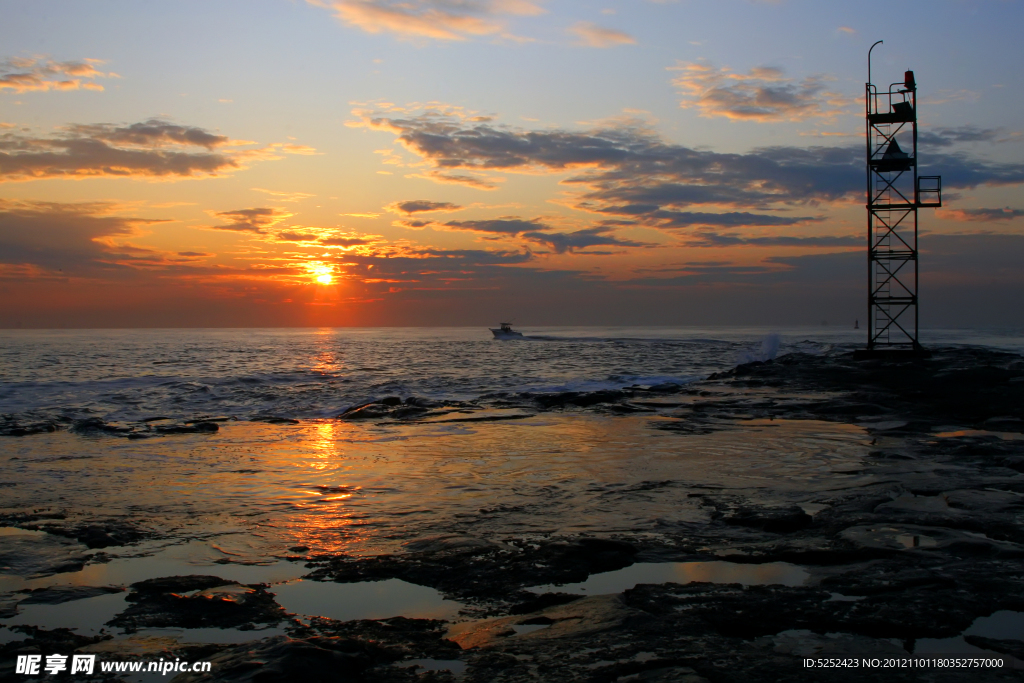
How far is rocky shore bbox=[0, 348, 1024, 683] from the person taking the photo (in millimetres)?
4070

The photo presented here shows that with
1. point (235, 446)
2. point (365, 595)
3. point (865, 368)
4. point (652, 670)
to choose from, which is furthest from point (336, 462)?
point (865, 368)

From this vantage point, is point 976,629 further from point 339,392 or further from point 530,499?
point 339,392

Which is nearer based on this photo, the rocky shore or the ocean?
the rocky shore

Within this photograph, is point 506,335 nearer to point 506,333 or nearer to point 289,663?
point 506,333

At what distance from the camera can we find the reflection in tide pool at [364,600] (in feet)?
16.5

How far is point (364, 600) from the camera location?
17.4 feet

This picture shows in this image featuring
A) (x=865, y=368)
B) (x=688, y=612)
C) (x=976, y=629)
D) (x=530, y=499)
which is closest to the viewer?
(x=976, y=629)

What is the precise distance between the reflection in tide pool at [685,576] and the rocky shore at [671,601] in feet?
0.35

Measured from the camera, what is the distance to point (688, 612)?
192 inches

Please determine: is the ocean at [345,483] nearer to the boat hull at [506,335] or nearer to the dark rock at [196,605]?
the dark rock at [196,605]

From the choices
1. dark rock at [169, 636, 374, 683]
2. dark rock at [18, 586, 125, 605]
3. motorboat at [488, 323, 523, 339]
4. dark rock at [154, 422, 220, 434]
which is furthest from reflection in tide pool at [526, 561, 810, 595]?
motorboat at [488, 323, 523, 339]

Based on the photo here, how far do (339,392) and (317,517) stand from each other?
19834 mm

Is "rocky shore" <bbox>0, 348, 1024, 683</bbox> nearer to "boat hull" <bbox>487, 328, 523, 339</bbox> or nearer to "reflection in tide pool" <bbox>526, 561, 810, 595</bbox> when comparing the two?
"reflection in tide pool" <bbox>526, 561, 810, 595</bbox>

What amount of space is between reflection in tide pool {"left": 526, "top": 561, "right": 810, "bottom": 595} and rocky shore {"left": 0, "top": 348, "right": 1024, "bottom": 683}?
11cm
